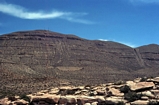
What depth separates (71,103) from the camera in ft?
79.5

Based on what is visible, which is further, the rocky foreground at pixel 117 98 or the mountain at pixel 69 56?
the mountain at pixel 69 56

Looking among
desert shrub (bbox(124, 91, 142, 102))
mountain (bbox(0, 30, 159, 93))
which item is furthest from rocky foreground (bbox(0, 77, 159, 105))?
mountain (bbox(0, 30, 159, 93))

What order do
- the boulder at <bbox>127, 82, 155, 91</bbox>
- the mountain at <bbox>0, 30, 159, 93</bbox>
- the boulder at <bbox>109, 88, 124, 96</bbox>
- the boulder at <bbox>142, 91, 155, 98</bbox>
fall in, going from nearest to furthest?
the boulder at <bbox>142, 91, 155, 98</bbox>
the boulder at <bbox>127, 82, 155, 91</bbox>
the boulder at <bbox>109, 88, 124, 96</bbox>
the mountain at <bbox>0, 30, 159, 93</bbox>

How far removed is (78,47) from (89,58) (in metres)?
18.1

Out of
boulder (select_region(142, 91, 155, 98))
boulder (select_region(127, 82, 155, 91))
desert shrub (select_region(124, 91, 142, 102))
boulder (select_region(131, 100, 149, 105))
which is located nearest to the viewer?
boulder (select_region(131, 100, 149, 105))

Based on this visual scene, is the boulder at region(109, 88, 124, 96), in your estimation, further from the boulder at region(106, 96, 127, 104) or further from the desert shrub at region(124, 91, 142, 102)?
the desert shrub at region(124, 91, 142, 102)

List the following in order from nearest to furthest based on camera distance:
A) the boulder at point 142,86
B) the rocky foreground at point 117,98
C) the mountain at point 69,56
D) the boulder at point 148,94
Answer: the rocky foreground at point 117,98, the boulder at point 148,94, the boulder at point 142,86, the mountain at point 69,56

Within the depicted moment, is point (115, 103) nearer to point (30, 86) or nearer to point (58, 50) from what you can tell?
point (30, 86)

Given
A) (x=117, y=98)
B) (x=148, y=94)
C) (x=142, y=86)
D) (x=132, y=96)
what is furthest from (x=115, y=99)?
(x=142, y=86)

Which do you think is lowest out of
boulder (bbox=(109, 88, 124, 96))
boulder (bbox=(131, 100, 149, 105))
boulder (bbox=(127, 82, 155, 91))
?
boulder (bbox=(131, 100, 149, 105))

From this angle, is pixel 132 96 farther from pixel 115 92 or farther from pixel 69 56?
pixel 69 56

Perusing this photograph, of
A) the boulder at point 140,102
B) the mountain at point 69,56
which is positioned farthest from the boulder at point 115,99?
the mountain at point 69,56

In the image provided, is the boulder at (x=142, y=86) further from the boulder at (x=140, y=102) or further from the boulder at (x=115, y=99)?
the boulder at (x=140, y=102)

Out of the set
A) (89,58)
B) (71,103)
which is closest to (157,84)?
(71,103)
